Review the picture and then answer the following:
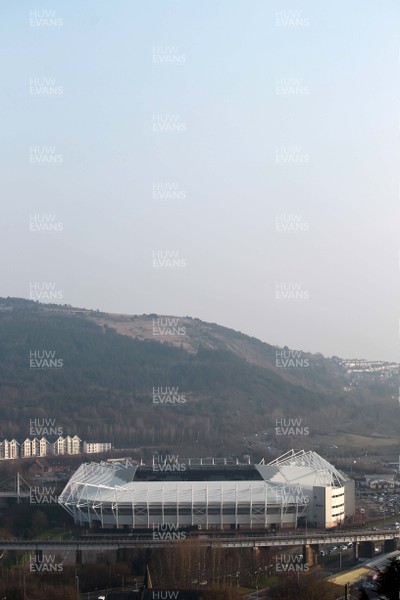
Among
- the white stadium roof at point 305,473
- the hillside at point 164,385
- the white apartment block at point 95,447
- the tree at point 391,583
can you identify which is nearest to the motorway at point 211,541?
the white stadium roof at point 305,473

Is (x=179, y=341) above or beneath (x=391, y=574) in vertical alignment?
above

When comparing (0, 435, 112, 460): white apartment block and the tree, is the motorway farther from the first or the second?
(0, 435, 112, 460): white apartment block

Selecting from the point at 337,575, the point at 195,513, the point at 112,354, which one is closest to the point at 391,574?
the point at 337,575

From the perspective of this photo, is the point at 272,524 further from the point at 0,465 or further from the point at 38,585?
the point at 0,465

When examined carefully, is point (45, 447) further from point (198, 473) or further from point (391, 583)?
point (391, 583)

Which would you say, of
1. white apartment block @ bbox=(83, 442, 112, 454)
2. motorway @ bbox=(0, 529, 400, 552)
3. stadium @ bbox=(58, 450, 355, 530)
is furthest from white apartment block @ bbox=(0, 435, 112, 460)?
motorway @ bbox=(0, 529, 400, 552)

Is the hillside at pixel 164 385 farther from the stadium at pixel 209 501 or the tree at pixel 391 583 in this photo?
the tree at pixel 391 583

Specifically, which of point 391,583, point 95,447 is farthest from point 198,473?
point 391,583
